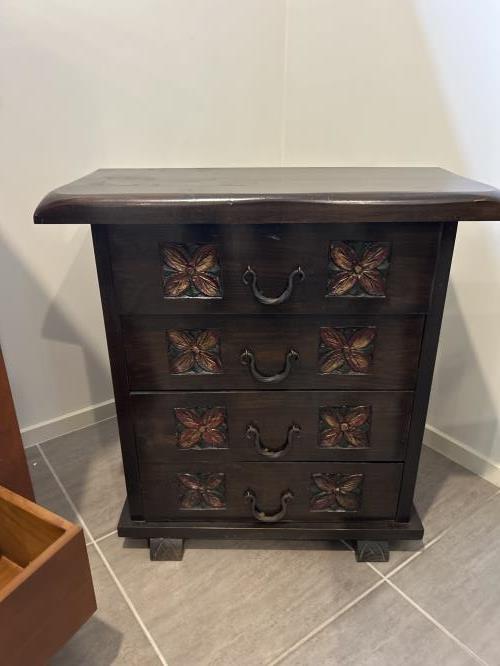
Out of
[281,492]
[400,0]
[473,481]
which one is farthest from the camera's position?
[473,481]

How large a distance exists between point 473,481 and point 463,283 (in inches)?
16.3

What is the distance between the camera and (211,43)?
39.9 inches

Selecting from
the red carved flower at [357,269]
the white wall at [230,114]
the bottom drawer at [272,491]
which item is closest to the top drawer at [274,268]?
the red carved flower at [357,269]

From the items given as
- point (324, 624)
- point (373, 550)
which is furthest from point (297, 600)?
point (373, 550)

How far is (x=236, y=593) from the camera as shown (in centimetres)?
78

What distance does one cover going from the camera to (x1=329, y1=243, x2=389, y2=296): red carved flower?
628mm

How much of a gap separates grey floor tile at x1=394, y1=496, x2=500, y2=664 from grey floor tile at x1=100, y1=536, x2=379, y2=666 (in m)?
0.08

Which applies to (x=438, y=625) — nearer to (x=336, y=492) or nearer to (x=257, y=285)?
(x=336, y=492)

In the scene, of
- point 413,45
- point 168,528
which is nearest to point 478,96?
point 413,45

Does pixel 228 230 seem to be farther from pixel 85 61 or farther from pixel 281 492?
pixel 85 61

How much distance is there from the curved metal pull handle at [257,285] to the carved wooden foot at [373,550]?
47 centimetres

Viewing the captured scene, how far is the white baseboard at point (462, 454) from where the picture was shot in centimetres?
102

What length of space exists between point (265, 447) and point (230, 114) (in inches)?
28.9

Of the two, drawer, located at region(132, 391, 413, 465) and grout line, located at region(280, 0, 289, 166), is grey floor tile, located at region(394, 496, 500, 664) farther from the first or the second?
grout line, located at region(280, 0, 289, 166)
